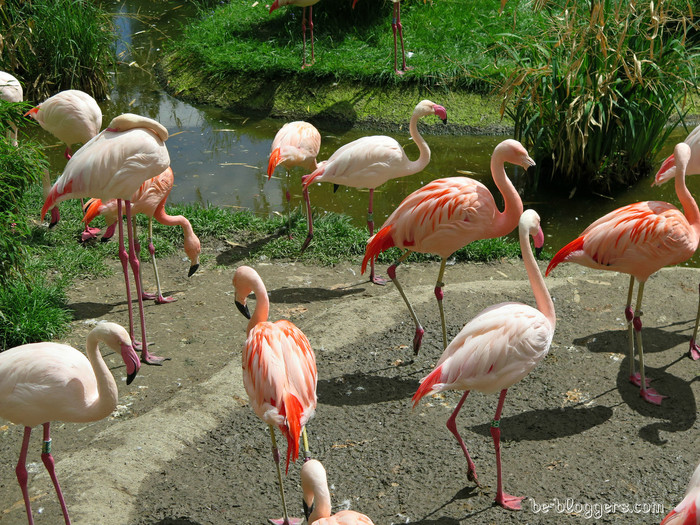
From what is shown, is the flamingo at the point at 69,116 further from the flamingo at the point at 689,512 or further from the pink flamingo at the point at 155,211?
the flamingo at the point at 689,512

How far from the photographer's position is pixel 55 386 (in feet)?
10.4

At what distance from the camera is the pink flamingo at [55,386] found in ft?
10.3

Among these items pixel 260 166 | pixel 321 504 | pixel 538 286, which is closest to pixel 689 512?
pixel 321 504

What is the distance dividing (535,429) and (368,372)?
3.35 ft

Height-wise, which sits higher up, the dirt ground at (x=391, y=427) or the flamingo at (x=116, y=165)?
the flamingo at (x=116, y=165)

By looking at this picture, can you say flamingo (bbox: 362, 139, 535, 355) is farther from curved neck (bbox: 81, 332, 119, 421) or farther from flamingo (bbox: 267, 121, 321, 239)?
curved neck (bbox: 81, 332, 119, 421)

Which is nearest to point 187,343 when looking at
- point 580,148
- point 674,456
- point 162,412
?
point 162,412

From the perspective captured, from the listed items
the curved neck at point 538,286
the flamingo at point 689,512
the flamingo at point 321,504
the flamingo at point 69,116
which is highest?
the flamingo at point 69,116

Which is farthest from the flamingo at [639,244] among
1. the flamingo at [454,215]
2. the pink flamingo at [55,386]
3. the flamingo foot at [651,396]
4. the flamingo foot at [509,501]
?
the pink flamingo at [55,386]

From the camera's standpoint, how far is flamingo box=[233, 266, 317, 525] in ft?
10.3

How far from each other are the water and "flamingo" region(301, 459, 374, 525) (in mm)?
3895

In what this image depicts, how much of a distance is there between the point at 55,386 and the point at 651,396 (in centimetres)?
300

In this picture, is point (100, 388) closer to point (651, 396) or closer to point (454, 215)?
point (454, 215)

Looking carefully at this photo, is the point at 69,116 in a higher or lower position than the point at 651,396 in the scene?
higher
